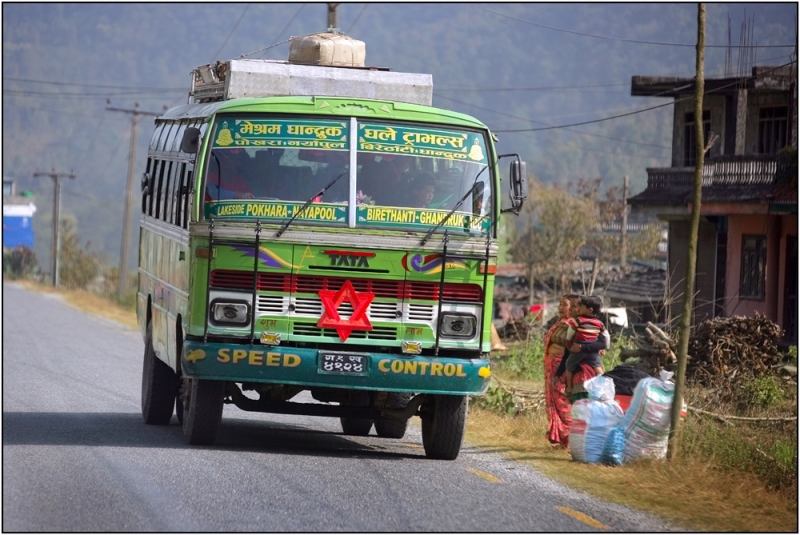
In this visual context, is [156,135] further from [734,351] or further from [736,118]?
[736,118]

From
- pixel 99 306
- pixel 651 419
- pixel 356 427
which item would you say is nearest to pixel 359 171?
pixel 651 419

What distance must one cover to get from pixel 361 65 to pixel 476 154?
116 inches

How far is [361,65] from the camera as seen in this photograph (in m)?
13.4

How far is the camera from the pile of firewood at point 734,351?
18141 mm

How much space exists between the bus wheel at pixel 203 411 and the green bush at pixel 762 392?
875 cm

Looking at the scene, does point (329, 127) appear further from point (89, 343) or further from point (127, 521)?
point (89, 343)

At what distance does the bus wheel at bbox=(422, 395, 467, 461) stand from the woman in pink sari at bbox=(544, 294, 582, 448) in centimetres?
135

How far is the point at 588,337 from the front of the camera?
11648 mm

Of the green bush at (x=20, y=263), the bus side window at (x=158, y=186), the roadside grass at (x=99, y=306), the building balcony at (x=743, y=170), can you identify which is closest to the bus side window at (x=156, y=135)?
the bus side window at (x=158, y=186)

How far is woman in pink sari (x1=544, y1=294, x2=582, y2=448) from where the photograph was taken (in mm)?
12031

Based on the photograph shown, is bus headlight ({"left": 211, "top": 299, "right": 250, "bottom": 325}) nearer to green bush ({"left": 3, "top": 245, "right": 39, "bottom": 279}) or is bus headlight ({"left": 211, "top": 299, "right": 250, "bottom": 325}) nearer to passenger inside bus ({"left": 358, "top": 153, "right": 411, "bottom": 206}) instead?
passenger inside bus ({"left": 358, "top": 153, "right": 411, "bottom": 206})

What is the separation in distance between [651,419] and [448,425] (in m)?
1.69

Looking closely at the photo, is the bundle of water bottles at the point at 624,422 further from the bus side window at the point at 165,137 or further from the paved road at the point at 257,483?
the bus side window at the point at 165,137

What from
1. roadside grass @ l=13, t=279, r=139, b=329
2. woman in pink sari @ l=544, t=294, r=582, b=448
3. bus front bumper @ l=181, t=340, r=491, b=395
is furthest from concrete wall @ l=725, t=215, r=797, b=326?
bus front bumper @ l=181, t=340, r=491, b=395
